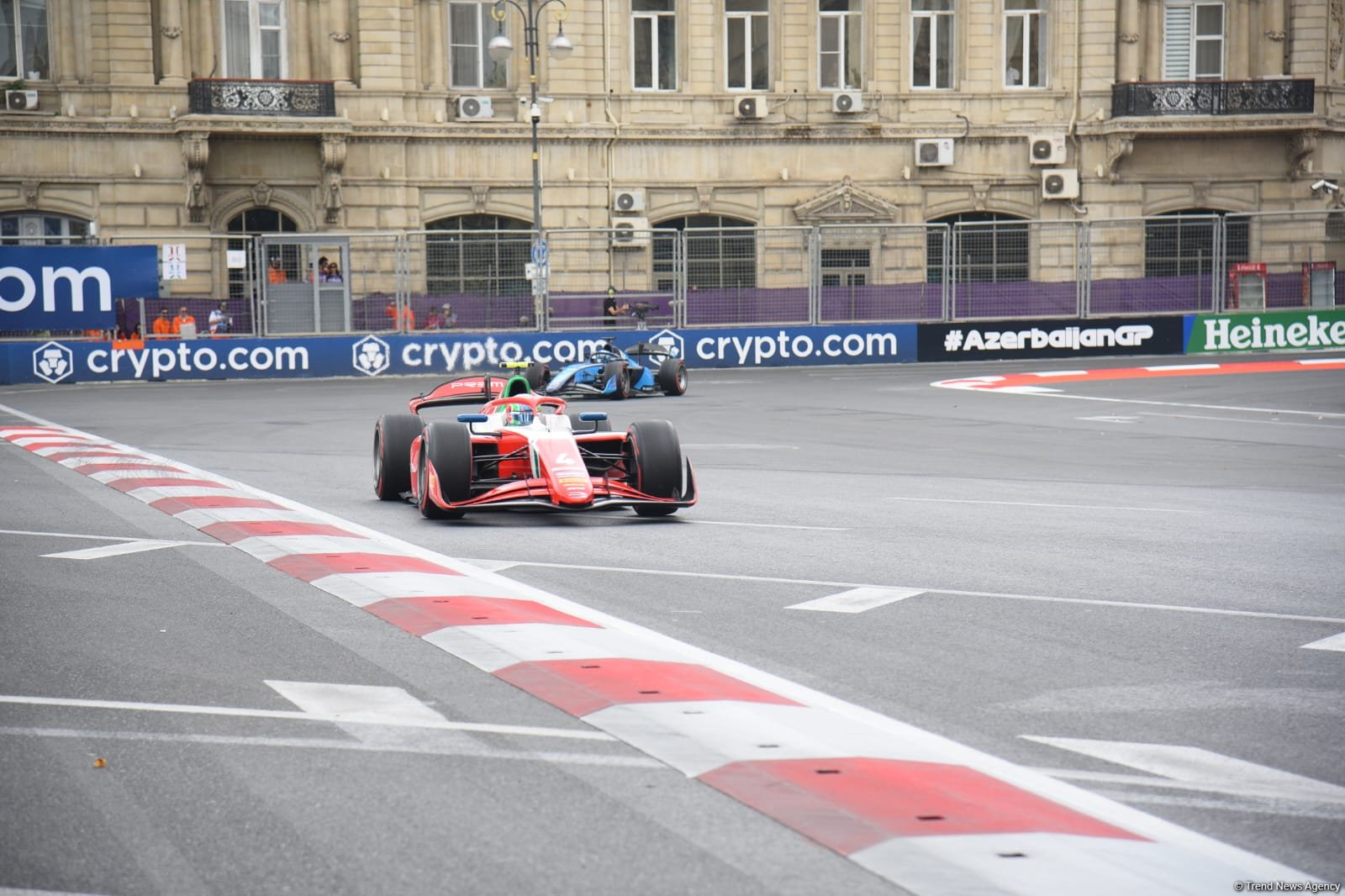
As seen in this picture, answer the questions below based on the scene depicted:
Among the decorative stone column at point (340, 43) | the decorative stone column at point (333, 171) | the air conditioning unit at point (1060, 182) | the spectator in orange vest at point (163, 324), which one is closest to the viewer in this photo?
the spectator in orange vest at point (163, 324)

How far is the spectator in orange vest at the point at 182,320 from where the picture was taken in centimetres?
2964

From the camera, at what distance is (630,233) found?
31.0 m

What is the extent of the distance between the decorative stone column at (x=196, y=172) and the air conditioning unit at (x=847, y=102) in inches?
542

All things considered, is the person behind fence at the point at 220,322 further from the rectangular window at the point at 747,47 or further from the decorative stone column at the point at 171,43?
the rectangular window at the point at 747,47

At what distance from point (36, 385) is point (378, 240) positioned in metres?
6.62

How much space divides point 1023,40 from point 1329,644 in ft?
110

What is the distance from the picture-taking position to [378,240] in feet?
101

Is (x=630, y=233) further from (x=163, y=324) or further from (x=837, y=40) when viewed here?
(x=837, y=40)

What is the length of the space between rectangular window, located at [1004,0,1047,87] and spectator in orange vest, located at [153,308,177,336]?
772 inches

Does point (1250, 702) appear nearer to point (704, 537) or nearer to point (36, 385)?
point (704, 537)

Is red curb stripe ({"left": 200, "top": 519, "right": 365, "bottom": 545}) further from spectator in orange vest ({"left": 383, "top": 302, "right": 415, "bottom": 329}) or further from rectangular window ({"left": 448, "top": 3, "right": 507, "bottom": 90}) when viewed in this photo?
rectangular window ({"left": 448, "top": 3, "right": 507, "bottom": 90})

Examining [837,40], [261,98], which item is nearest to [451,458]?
[261,98]

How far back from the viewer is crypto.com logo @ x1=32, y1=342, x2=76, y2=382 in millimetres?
28562

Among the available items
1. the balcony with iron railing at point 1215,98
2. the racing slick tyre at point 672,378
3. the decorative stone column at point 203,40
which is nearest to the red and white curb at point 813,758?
the racing slick tyre at point 672,378
